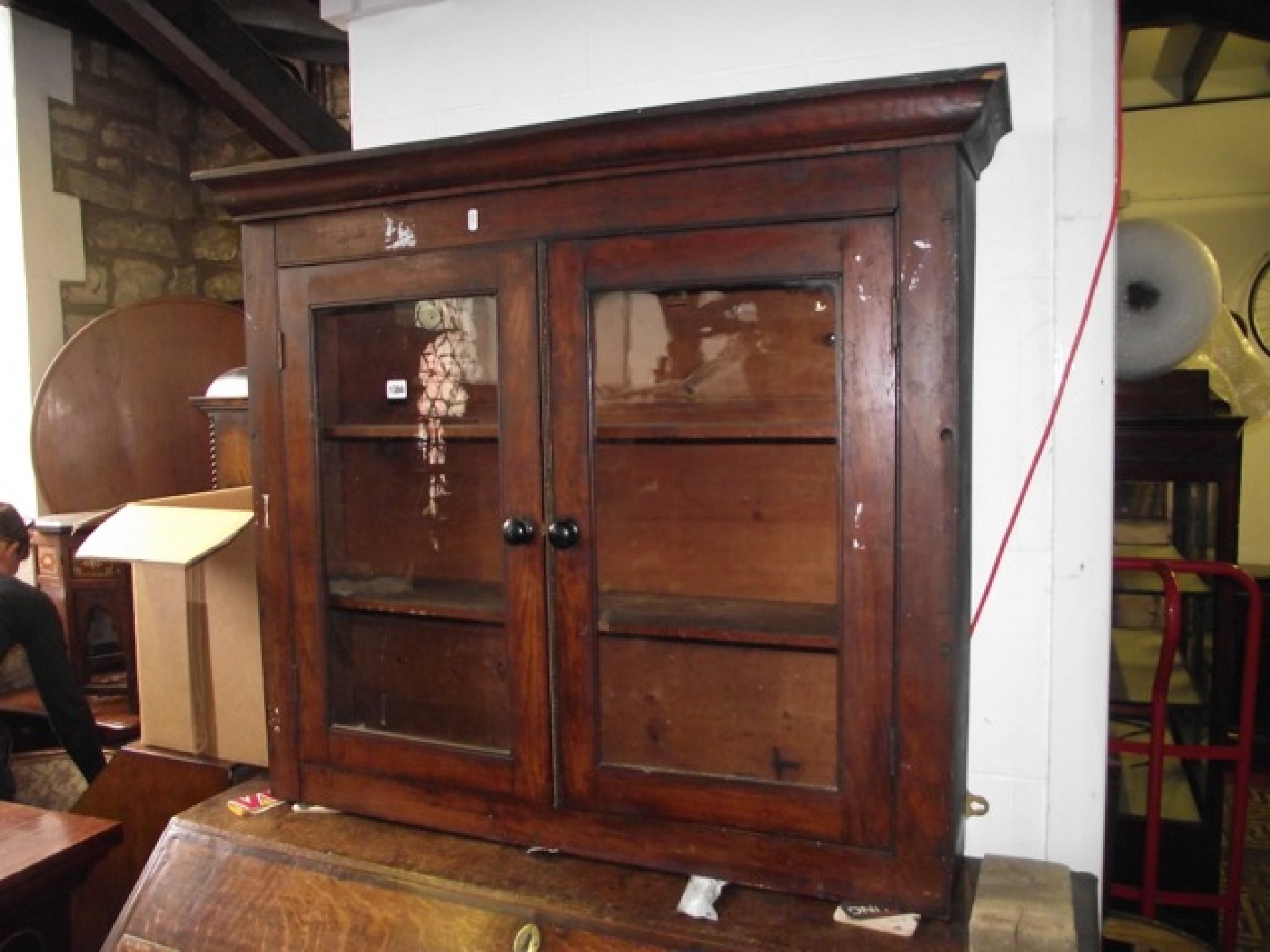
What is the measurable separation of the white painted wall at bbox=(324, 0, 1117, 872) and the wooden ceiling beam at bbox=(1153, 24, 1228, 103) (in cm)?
285

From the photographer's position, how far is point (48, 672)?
2.54 metres

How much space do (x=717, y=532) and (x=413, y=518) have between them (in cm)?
52

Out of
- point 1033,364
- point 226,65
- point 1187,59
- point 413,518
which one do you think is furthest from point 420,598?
point 1187,59

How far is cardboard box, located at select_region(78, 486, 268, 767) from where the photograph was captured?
1830 millimetres

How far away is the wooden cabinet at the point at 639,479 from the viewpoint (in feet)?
3.66

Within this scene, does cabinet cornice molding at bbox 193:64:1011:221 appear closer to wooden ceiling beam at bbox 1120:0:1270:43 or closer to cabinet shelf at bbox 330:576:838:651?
cabinet shelf at bbox 330:576:838:651

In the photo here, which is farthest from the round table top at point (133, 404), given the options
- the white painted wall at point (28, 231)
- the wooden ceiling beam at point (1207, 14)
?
the wooden ceiling beam at point (1207, 14)

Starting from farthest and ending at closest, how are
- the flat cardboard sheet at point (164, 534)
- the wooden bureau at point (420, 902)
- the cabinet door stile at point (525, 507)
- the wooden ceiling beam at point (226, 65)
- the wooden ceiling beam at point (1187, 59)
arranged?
the wooden ceiling beam at point (1187, 59) → the wooden ceiling beam at point (226, 65) → the flat cardboard sheet at point (164, 534) → the cabinet door stile at point (525, 507) → the wooden bureau at point (420, 902)

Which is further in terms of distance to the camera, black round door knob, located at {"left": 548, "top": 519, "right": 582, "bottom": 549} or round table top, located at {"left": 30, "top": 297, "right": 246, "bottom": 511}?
round table top, located at {"left": 30, "top": 297, "right": 246, "bottom": 511}

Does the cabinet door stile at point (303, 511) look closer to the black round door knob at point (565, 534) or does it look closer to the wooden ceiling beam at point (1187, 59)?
the black round door knob at point (565, 534)

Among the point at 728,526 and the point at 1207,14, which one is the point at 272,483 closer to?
the point at 728,526

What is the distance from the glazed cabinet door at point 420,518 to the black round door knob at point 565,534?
3 centimetres

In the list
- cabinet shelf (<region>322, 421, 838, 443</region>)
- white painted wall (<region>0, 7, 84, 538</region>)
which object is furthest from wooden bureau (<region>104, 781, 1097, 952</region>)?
white painted wall (<region>0, 7, 84, 538</region>)

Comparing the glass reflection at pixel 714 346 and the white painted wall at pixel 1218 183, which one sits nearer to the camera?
the glass reflection at pixel 714 346
